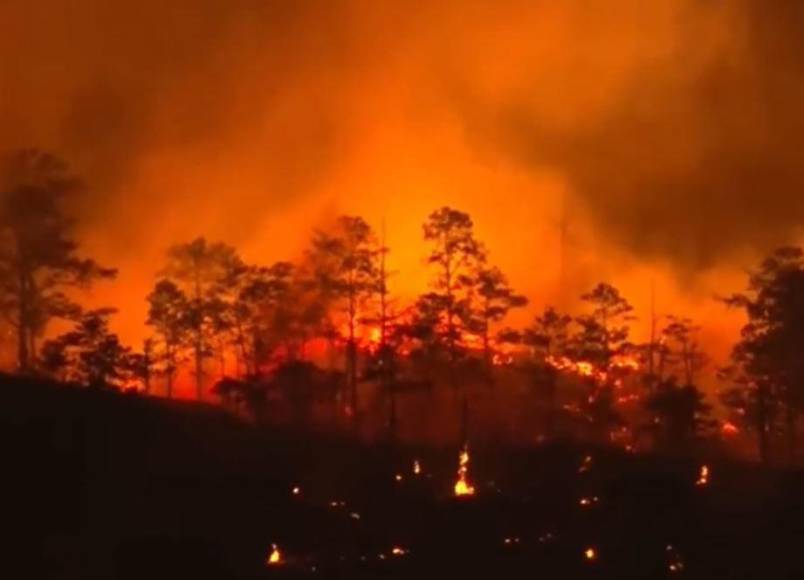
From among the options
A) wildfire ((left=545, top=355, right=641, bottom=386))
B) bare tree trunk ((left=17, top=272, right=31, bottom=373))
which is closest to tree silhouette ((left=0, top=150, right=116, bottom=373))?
bare tree trunk ((left=17, top=272, right=31, bottom=373))

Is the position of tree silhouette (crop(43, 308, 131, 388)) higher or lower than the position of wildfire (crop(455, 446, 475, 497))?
higher

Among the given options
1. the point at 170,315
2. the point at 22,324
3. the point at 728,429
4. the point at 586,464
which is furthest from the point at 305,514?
the point at 728,429

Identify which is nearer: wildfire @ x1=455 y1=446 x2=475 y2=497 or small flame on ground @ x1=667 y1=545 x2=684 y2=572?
small flame on ground @ x1=667 y1=545 x2=684 y2=572

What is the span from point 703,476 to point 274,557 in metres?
15.9

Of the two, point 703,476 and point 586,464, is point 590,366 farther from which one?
point 586,464

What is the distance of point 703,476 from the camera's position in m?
34.8

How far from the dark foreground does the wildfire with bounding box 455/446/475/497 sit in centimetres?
37

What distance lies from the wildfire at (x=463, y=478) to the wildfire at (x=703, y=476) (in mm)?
5806

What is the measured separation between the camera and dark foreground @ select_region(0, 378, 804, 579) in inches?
855

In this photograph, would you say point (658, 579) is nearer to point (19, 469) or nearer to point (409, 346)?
point (19, 469)

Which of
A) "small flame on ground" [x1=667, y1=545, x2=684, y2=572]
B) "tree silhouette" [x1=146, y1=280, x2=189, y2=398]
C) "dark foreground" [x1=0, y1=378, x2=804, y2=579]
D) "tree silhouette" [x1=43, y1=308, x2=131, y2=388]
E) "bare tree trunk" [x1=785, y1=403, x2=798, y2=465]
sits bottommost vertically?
"small flame on ground" [x1=667, y1=545, x2=684, y2=572]

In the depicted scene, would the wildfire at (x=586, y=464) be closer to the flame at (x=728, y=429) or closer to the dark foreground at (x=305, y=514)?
the dark foreground at (x=305, y=514)

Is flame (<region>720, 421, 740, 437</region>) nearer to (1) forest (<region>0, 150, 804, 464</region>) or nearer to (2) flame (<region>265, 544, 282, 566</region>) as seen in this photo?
(1) forest (<region>0, 150, 804, 464</region>)

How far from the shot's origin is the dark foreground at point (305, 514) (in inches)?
855
